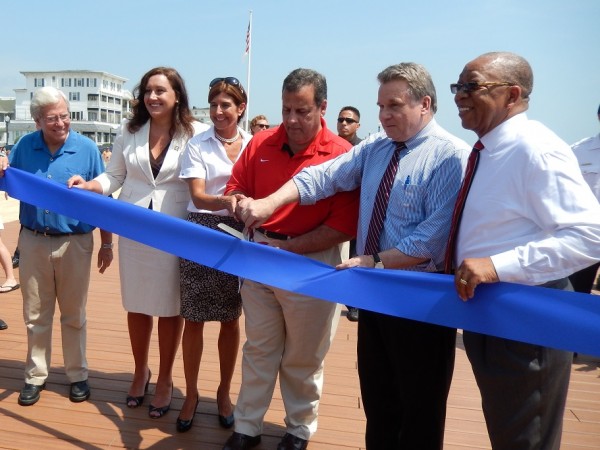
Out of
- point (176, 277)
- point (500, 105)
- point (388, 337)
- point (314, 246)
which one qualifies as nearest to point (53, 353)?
point (176, 277)

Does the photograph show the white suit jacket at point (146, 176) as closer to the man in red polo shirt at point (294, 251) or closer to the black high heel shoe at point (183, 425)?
the man in red polo shirt at point (294, 251)

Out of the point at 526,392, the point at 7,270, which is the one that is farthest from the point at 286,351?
the point at 7,270

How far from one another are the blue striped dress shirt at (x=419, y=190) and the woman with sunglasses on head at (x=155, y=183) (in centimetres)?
99

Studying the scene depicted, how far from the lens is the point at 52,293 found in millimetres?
3252

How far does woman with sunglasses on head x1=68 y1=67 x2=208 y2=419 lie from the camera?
302cm

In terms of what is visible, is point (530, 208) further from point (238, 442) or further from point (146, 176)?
point (146, 176)

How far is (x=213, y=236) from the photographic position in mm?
2359

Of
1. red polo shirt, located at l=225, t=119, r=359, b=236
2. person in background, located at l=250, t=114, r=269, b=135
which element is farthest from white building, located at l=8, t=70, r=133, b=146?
red polo shirt, located at l=225, t=119, r=359, b=236

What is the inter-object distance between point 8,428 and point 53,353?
1.11m

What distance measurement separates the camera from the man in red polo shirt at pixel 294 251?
2.50 m

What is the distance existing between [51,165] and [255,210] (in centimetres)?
149

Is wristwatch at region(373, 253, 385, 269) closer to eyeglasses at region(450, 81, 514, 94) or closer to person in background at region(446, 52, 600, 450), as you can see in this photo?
person in background at region(446, 52, 600, 450)

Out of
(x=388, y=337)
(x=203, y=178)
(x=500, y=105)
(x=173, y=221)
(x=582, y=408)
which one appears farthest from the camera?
(x=582, y=408)

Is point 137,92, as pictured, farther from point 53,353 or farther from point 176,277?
point 53,353
